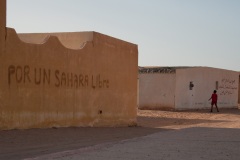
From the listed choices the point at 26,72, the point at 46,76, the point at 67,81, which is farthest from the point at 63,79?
the point at 26,72

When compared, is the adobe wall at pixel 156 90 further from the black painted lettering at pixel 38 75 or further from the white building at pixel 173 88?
the black painted lettering at pixel 38 75

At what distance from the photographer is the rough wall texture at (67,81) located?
12.6 meters

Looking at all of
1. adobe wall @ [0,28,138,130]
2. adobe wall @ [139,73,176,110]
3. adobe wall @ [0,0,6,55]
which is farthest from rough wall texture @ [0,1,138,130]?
adobe wall @ [139,73,176,110]

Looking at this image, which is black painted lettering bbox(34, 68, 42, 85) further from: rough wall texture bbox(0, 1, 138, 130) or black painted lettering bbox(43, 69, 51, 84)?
black painted lettering bbox(43, 69, 51, 84)

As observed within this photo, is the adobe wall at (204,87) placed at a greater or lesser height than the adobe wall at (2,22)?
lesser

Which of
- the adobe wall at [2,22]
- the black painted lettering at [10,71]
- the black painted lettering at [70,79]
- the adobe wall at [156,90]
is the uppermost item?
the adobe wall at [2,22]

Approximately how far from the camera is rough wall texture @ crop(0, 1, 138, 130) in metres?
Result: 12.6

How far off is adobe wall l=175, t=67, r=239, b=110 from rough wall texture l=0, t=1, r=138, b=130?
13537 millimetres

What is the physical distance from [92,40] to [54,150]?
678 centimetres

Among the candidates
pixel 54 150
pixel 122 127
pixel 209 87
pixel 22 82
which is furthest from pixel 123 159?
pixel 209 87

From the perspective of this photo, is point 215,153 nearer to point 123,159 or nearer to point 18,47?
point 123,159

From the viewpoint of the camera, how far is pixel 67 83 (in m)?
15.1

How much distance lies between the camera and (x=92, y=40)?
16.7 metres

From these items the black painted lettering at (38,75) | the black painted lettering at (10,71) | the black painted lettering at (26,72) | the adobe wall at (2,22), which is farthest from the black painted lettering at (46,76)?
the adobe wall at (2,22)
